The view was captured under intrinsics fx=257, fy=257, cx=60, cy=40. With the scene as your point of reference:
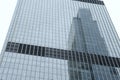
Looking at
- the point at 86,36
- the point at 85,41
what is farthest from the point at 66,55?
the point at 86,36

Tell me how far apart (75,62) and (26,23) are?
90.9 feet

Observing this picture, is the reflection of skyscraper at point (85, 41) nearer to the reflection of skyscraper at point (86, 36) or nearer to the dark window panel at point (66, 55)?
the reflection of skyscraper at point (86, 36)

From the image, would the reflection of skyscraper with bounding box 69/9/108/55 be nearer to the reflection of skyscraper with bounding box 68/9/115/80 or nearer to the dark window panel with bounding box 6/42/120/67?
the reflection of skyscraper with bounding box 68/9/115/80

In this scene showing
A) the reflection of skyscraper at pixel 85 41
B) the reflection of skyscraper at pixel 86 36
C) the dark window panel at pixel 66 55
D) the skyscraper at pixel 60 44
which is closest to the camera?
the skyscraper at pixel 60 44

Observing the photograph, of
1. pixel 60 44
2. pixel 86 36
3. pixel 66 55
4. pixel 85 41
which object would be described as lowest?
pixel 86 36

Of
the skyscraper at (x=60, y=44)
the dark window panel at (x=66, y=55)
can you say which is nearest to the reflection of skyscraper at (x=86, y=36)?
the skyscraper at (x=60, y=44)

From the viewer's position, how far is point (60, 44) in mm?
93688

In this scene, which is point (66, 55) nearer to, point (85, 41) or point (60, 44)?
point (60, 44)

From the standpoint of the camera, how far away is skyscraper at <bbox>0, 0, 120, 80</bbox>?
78.3 m

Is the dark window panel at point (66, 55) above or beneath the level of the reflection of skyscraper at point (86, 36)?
above

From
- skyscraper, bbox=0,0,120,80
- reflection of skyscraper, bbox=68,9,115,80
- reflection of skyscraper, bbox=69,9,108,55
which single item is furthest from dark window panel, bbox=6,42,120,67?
reflection of skyscraper, bbox=69,9,108,55

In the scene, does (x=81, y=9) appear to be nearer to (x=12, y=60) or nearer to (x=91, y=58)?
(x=91, y=58)

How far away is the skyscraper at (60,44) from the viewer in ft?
257

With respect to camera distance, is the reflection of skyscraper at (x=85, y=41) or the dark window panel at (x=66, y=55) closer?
the reflection of skyscraper at (x=85, y=41)
